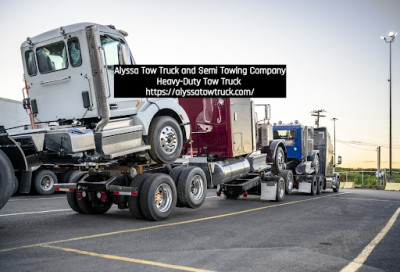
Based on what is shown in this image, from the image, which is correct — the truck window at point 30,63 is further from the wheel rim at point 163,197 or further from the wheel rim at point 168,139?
the wheel rim at point 163,197

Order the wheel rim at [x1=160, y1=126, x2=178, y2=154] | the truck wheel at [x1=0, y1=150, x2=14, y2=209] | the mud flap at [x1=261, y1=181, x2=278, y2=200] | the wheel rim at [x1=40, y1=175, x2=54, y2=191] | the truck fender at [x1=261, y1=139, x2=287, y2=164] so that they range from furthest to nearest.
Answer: the wheel rim at [x1=40, y1=175, x2=54, y2=191], the truck fender at [x1=261, y1=139, x2=287, y2=164], the mud flap at [x1=261, y1=181, x2=278, y2=200], the wheel rim at [x1=160, y1=126, x2=178, y2=154], the truck wheel at [x1=0, y1=150, x2=14, y2=209]

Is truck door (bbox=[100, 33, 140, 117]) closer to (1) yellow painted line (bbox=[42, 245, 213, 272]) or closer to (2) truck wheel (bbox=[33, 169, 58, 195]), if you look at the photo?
(1) yellow painted line (bbox=[42, 245, 213, 272])

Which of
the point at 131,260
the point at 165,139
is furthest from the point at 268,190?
the point at 131,260

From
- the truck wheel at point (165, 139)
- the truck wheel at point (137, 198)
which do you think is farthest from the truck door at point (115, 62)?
the truck wheel at point (137, 198)

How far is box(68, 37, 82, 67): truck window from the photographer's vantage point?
26.7ft

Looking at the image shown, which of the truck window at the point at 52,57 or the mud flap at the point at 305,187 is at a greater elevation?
the truck window at the point at 52,57

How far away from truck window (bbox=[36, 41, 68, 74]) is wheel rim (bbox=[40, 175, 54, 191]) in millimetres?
9605

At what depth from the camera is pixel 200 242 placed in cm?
645

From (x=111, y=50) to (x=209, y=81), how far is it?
13.5 ft

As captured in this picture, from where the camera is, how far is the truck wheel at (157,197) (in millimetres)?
8602

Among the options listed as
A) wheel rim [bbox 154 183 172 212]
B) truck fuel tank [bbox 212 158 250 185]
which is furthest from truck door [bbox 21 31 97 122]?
truck fuel tank [bbox 212 158 250 185]

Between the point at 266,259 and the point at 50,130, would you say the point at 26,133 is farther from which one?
the point at 266,259

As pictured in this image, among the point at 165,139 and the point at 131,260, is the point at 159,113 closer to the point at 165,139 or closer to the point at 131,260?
the point at 165,139

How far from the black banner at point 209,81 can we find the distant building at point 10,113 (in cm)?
1021
